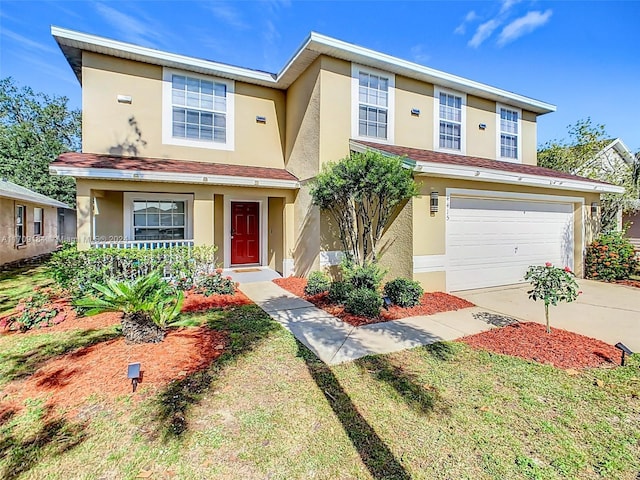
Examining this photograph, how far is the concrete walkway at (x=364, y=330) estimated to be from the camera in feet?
16.0

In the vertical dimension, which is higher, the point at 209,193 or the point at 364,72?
the point at 364,72

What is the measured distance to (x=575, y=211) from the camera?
→ 1062 centimetres

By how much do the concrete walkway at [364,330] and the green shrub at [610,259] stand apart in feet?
21.7

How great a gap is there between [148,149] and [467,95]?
10641 mm

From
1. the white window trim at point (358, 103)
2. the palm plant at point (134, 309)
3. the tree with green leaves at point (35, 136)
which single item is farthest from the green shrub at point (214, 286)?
the tree with green leaves at point (35, 136)

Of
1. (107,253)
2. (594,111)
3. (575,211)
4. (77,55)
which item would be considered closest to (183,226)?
(107,253)

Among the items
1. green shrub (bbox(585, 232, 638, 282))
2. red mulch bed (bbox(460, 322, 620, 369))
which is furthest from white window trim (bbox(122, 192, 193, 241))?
green shrub (bbox(585, 232, 638, 282))

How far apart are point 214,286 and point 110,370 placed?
Answer: 4.12 meters

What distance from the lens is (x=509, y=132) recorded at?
1238cm

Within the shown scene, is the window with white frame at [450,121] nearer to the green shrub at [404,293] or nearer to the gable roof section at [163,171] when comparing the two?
the gable roof section at [163,171]

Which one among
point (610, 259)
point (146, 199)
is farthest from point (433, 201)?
point (146, 199)

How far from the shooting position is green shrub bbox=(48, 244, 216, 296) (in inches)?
294

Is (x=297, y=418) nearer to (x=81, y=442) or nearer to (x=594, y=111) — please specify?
(x=81, y=442)

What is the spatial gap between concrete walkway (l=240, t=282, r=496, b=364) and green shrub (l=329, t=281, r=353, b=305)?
1.71ft
